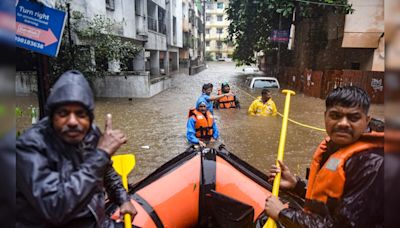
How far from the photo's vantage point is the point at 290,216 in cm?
143

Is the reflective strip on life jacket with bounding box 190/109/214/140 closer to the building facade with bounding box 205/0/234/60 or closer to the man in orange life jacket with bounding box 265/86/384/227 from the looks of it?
the man in orange life jacket with bounding box 265/86/384/227

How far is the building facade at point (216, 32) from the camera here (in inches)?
2219

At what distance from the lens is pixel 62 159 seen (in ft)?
3.93

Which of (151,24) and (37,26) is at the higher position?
(151,24)

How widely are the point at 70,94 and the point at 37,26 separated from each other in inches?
61.6

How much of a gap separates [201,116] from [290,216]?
3512 millimetres

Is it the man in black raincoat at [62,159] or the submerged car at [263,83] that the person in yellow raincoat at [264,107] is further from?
the man in black raincoat at [62,159]

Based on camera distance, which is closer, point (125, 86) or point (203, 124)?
point (203, 124)

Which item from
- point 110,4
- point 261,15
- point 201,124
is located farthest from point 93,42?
point 261,15

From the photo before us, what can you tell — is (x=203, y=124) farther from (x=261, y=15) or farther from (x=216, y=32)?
(x=216, y=32)

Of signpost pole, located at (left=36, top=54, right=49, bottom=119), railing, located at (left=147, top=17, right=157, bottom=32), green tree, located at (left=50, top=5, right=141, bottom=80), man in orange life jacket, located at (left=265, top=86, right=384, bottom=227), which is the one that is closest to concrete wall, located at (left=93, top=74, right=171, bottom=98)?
green tree, located at (left=50, top=5, right=141, bottom=80)

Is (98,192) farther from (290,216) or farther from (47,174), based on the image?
(290,216)

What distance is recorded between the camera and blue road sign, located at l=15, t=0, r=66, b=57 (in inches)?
90.6

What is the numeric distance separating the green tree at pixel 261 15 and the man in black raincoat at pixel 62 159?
11.3 metres
